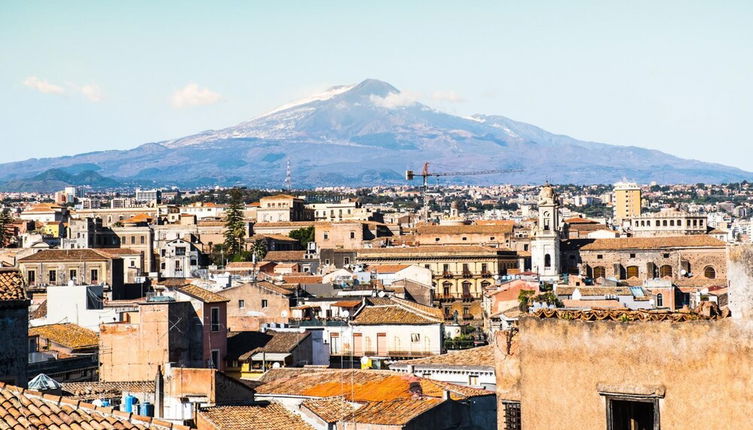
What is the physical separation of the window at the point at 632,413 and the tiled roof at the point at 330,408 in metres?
8.55

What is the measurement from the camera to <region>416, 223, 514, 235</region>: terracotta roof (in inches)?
4341

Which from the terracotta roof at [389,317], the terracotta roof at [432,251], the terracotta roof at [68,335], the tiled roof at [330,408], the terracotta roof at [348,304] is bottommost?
the terracotta roof at [432,251]

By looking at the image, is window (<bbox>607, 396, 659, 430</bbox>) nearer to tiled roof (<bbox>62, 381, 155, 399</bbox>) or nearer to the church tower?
tiled roof (<bbox>62, 381, 155, 399</bbox>)

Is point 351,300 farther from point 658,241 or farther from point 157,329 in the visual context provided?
point 658,241

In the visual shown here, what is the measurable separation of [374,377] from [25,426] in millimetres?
12908

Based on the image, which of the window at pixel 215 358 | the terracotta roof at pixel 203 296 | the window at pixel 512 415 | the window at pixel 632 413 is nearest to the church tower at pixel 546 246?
the terracotta roof at pixel 203 296

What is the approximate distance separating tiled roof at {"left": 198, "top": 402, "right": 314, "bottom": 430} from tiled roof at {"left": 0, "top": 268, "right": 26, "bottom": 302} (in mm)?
3680

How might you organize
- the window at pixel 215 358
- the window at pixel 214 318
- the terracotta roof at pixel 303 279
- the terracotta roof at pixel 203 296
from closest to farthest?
the window at pixel 215 358 < the window at pixel 214 318 < the terracotta roof at pixel 203 296 < the terracotta roof at pixel 303 279

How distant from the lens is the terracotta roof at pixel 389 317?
38.8 meters

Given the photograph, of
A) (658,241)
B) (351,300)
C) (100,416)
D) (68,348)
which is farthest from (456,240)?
(100,416)

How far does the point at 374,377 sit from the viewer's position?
72.4 feet

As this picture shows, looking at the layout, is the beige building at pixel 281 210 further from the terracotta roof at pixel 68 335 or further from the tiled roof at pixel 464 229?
the terracotta roof at pixel 68 335

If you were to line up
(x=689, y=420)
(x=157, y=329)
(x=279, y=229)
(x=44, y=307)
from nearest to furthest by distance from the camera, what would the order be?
(x=689, y=420) → (x=157, y=329) → (x=44, y=307) → (x=279, y=229)

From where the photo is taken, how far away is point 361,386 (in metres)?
21.5
